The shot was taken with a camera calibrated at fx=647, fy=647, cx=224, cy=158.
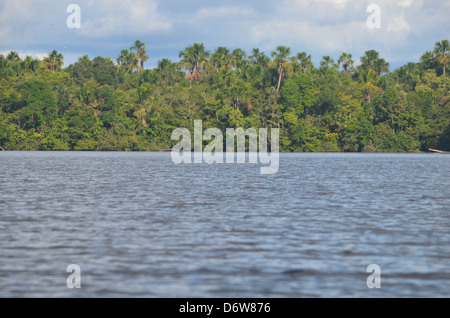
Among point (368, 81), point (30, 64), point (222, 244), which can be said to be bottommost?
point (222, 244)

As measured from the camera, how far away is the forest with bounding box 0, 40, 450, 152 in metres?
138

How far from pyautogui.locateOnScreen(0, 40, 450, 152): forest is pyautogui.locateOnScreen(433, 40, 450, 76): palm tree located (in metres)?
0.24

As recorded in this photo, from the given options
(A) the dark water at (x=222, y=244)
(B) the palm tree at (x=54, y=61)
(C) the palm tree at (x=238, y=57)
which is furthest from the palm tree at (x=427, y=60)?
(A) the dark water at (x=222, y=244)

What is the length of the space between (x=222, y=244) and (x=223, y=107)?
397 ft

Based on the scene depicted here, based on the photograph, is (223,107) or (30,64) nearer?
(223,107)

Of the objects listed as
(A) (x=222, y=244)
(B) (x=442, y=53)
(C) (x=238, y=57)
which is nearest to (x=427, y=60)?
(B) (x=442, y=53)

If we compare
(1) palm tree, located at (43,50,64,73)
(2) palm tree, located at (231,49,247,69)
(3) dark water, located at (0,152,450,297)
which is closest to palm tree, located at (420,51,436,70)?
(2) palm tree, located at (231,49,247,69)

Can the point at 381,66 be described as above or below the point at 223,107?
above

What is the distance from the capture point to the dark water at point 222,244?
14375mm

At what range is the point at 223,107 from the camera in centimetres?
13950

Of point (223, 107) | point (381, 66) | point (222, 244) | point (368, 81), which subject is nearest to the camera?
point (222, 244)

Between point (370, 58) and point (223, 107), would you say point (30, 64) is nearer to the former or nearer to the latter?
point (223, 107)

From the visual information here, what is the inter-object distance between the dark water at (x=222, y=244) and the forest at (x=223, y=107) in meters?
105
